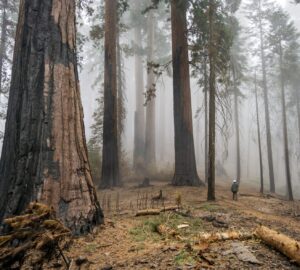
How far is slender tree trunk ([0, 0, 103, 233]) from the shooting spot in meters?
4.73

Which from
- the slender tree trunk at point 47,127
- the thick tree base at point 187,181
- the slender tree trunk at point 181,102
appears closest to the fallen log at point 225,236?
the slender tree trunk at point 47,127

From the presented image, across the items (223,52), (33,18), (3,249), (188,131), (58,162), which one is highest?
(223,52)

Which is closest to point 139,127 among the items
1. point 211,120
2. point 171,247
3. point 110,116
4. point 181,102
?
point 110,116

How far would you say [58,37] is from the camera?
5.30m

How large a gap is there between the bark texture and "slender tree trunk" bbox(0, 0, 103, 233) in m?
8.03

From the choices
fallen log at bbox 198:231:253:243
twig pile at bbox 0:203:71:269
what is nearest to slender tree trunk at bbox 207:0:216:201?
fallen log at bbox 198:231:253:243

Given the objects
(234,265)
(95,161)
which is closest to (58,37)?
(234,265)

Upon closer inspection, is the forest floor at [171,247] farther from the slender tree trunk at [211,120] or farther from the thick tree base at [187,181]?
the thick tree base at [187,181]

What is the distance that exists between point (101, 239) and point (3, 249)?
1689 millimetres

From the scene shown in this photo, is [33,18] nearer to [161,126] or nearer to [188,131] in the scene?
[188,131]

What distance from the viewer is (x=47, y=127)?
490cm

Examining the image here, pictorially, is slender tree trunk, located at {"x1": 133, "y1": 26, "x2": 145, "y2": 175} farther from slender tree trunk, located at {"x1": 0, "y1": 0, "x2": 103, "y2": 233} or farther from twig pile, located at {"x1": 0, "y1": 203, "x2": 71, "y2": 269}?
twig pile, located at {"x1": 0, "y1": 203, "x2": 71, "y2": 269}

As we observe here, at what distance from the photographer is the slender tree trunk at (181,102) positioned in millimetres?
12383

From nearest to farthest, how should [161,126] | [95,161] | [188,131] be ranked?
[188,131] → [95,161] → [161,126]
